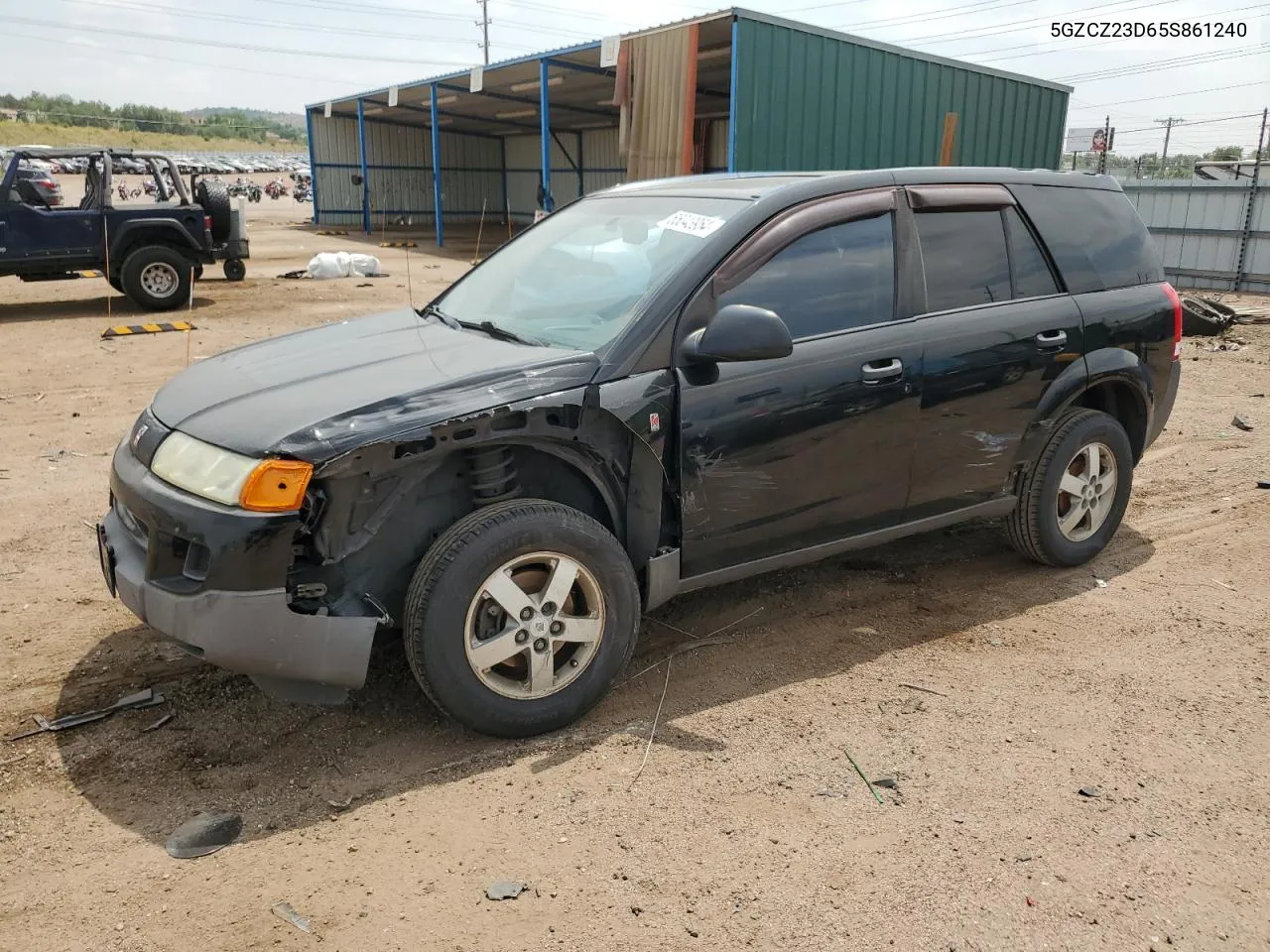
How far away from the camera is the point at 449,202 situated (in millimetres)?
37500

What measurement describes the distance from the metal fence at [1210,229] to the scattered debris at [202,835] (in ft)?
59.5

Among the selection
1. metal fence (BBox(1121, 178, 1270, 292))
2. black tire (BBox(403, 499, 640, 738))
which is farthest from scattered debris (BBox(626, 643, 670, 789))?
metal fence (BBox(1121, 178, 1270, 292))

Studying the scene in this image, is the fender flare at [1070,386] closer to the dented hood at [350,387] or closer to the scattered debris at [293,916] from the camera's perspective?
the dented hood at [350,387]

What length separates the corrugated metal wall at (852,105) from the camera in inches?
587

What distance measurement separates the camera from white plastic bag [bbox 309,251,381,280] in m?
17.6

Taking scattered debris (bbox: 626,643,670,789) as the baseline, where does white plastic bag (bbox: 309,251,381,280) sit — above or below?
above

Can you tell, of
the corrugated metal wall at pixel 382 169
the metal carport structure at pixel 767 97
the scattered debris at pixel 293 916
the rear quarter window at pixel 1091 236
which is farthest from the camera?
the corrugated metal wall at pixel 382 169

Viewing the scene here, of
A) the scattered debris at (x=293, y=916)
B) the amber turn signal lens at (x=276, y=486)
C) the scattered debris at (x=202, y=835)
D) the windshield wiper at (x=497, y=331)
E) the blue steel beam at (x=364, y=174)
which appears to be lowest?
the scattered debris at (x=293, y=916)

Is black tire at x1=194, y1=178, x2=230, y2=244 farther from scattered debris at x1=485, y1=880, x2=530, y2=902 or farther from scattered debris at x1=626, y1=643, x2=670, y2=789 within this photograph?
scattered debris at x1=485, y1=880, x2=530, y2=902

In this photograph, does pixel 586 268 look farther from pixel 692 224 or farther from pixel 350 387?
pixel 350 387

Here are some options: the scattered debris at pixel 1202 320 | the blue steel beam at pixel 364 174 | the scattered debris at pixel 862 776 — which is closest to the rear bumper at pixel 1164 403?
the scattered debris at pixel 862 776

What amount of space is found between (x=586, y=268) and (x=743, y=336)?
0.94 meters

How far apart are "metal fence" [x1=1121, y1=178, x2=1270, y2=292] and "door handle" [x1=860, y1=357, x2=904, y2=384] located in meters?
15.8

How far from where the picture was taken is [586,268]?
3.83 metres
